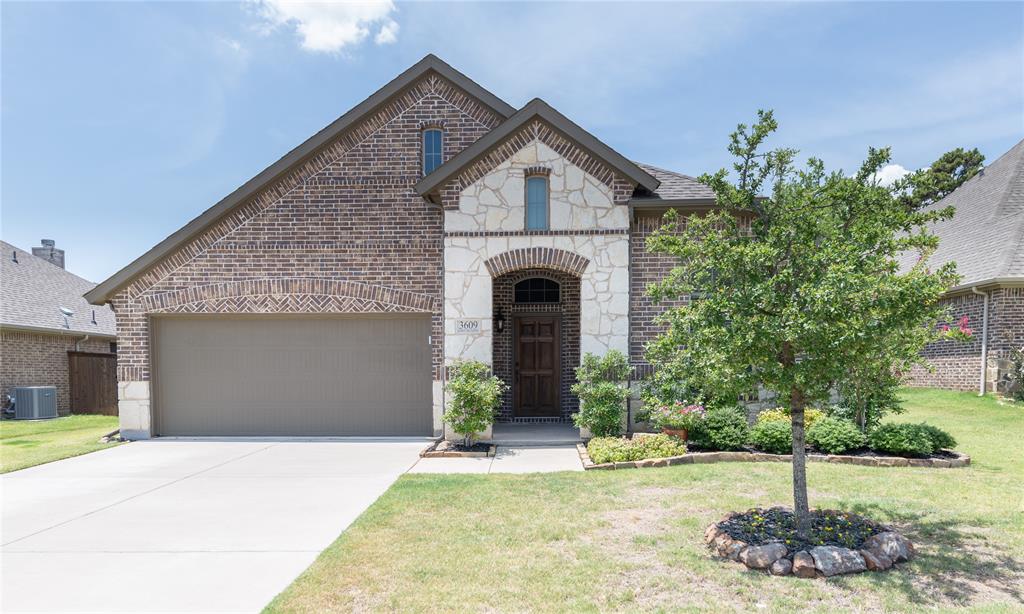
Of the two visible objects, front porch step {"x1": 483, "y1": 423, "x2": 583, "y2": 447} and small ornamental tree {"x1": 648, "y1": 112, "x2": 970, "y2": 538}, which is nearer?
small ornamental tree {"x1": 648, "y1": 112, "x2": 970, "y2": 538}

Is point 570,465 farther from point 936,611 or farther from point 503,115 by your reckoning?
point 503,115

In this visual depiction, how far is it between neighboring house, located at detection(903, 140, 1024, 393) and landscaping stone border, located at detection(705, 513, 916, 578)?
430 inches

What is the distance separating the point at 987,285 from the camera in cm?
1511

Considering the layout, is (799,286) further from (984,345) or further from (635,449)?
(984,345)

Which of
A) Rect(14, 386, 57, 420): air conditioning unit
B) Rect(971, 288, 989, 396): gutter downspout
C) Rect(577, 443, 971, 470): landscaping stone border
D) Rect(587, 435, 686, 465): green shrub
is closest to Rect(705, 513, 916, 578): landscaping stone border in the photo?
Rect(577, 443, 971, 470): landscaping stone border

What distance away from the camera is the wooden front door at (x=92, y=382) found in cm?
1786

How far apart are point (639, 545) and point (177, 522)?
494 centimetres

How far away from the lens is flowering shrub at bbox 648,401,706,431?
29.4 feet

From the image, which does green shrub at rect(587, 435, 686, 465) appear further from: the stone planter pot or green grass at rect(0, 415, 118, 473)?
green grass at rect(0, 415, 118, 473)

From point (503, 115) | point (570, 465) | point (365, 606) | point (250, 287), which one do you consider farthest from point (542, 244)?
point (365, 606)

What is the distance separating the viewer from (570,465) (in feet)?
28.8

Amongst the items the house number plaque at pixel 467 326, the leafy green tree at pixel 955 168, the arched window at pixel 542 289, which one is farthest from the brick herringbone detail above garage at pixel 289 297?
the leafy green tree at pixel 955 168

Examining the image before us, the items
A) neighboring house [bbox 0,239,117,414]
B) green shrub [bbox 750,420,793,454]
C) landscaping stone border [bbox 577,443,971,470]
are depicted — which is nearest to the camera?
landscaping stone border [bbox 577,443,971,470]

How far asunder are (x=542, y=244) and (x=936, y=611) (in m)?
7.76
